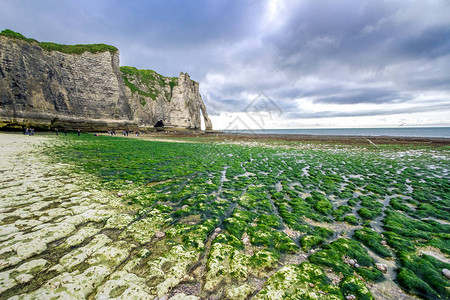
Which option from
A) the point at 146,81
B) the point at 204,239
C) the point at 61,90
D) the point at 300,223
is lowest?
the point at 300,223

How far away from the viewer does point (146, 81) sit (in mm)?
88562

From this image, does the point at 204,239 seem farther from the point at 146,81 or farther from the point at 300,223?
the point at 146,81

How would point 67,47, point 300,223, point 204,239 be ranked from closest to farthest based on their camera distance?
point 204,239
point 300,223
point 67,47

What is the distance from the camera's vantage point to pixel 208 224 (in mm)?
5969

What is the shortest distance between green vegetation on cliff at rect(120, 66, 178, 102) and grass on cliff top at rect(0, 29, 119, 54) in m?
22.9

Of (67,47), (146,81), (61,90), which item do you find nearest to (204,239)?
(61,90)

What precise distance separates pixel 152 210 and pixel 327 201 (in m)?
8.30

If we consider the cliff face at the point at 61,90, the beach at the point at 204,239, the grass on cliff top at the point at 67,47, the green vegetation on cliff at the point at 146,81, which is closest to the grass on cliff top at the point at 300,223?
the beach at the point at 204,239

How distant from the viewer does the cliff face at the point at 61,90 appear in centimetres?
3778

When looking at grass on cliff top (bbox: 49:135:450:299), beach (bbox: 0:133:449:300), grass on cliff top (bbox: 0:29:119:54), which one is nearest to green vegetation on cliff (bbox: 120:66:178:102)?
grass on cliff top (bbox: 0:29:119:54)

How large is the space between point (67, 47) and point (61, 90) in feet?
48.0

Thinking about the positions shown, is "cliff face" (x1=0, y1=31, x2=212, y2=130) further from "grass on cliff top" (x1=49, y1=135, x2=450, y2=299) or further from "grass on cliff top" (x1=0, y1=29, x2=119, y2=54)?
"grass on cliff top" (x1=49, y1=135, x2=450, y2=299)

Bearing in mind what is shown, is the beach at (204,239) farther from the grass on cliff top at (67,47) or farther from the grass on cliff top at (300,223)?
the grass on cliff top at (67,47)

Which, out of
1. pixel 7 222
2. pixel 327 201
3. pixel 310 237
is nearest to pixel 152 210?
pixel 7 222
